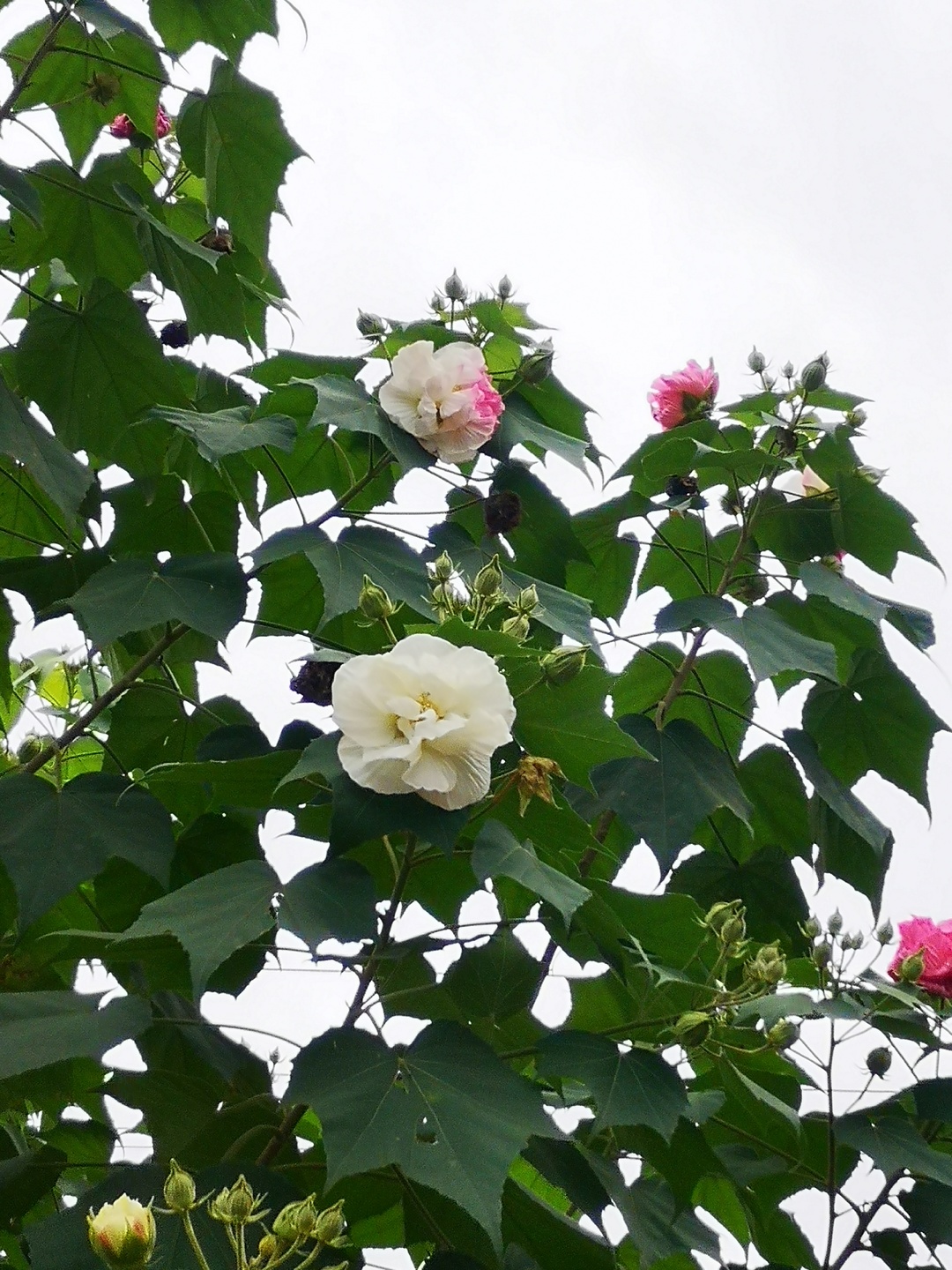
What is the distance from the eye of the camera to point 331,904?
3.40 feet

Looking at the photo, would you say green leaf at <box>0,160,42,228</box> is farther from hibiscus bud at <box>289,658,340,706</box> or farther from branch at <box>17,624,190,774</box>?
hibiscus bud at <box>289,658,340,706</box>

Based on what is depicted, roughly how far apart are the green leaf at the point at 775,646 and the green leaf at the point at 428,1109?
57 centimetres

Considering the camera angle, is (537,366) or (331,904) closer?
(331,904)

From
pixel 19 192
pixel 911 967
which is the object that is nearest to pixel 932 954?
pixel 911 967

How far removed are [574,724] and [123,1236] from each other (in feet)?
1.72

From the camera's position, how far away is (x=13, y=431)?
1457 millimetres

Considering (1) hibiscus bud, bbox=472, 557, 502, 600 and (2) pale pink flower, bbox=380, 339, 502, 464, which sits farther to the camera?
(2) pale pink flower, bbox=380, 339, 502, 464

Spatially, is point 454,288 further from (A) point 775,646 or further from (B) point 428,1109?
(B) point 428,1109

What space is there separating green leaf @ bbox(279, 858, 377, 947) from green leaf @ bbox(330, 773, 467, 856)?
0.04 m

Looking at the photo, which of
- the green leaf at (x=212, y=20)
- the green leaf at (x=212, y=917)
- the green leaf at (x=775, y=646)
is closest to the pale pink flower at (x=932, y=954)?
the green leaf at (x=775, y=646)

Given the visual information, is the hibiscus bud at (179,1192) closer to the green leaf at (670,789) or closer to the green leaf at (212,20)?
the green leaf at (670,789)

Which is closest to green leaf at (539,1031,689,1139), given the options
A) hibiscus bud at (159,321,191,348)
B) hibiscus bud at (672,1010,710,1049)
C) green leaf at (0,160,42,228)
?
hibiscus bud at (672,1010,710,1049)

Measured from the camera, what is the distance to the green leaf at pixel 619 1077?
1.09m

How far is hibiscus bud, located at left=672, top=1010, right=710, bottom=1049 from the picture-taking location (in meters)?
1.13
